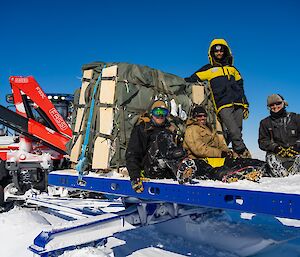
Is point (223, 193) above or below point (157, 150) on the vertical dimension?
below

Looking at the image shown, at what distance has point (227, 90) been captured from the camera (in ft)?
16.3

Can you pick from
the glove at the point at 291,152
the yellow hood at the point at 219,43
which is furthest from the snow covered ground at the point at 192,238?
the yellow hood at the point at 219,43

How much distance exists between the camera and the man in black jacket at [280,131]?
4402mm

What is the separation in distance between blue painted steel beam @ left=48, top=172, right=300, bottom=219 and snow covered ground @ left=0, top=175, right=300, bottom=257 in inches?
27.6

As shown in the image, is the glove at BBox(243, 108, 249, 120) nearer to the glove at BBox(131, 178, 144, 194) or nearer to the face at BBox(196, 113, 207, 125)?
the face at BBox(196, 113, 207, 125)

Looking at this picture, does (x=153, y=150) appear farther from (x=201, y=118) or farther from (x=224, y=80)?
(x=224, y=80)

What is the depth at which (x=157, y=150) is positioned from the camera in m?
3.84

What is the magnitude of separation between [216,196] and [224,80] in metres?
2.51

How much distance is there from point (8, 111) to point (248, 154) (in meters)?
4.94

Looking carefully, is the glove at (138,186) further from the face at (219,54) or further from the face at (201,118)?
the face at (219,54)

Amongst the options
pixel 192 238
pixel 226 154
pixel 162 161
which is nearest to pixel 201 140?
pixel 226 154

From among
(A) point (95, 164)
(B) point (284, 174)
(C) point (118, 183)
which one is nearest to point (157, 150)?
(C) point (118, 183)

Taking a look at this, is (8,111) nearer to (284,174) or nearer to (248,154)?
(248,154)

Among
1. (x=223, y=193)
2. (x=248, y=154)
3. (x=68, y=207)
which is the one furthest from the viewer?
(x=68, y=207)
